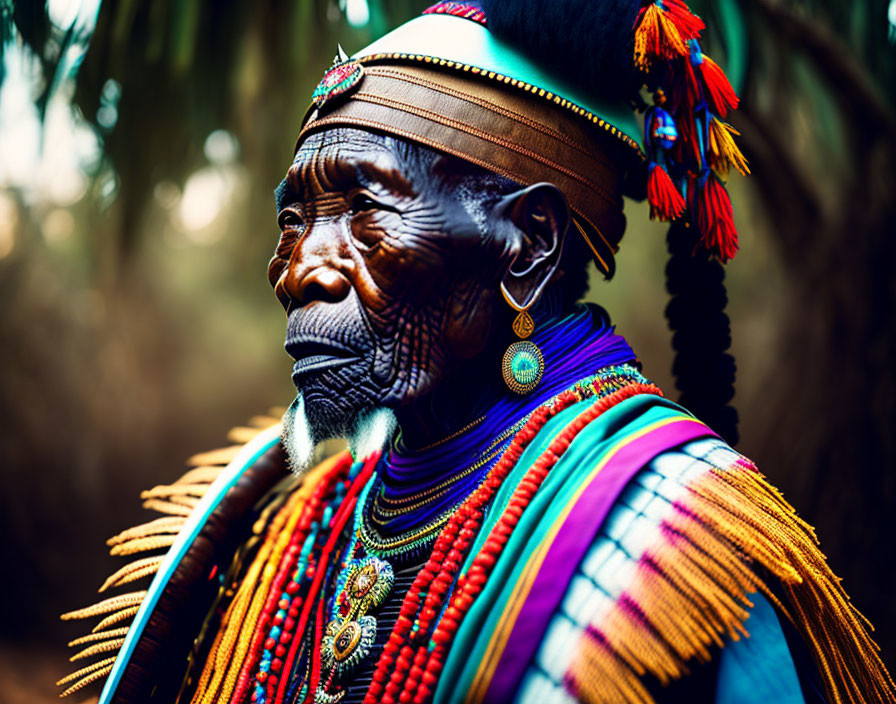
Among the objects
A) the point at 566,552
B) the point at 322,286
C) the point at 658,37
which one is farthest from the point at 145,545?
the point at 658,37

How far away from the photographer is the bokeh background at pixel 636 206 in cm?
305

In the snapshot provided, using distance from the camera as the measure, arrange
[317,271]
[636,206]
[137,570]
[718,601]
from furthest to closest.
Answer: [636,206] < [137,570] < [317,271] < [718,601]

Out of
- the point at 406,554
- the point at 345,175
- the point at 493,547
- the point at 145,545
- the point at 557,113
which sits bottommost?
the point at 145,545

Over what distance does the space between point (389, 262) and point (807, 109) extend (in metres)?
2.51

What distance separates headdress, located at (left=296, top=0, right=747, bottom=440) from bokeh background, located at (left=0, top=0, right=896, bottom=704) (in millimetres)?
1189

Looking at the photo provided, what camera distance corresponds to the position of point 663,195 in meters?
1.79

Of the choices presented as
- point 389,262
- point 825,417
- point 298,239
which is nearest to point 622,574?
point 389,262

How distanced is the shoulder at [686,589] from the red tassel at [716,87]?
79 centimetres

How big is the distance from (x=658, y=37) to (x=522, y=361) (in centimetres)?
75

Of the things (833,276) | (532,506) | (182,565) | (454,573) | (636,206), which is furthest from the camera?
(636,206)

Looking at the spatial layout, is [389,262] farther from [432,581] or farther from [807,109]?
[807,109]

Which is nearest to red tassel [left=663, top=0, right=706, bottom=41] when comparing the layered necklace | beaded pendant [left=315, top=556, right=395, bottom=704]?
the layered necklace

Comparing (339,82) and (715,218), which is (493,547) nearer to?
(715,218)

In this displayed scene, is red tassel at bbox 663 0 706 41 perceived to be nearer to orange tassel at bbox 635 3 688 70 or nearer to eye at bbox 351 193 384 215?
orange tassel at bbox 635 3 688 70
